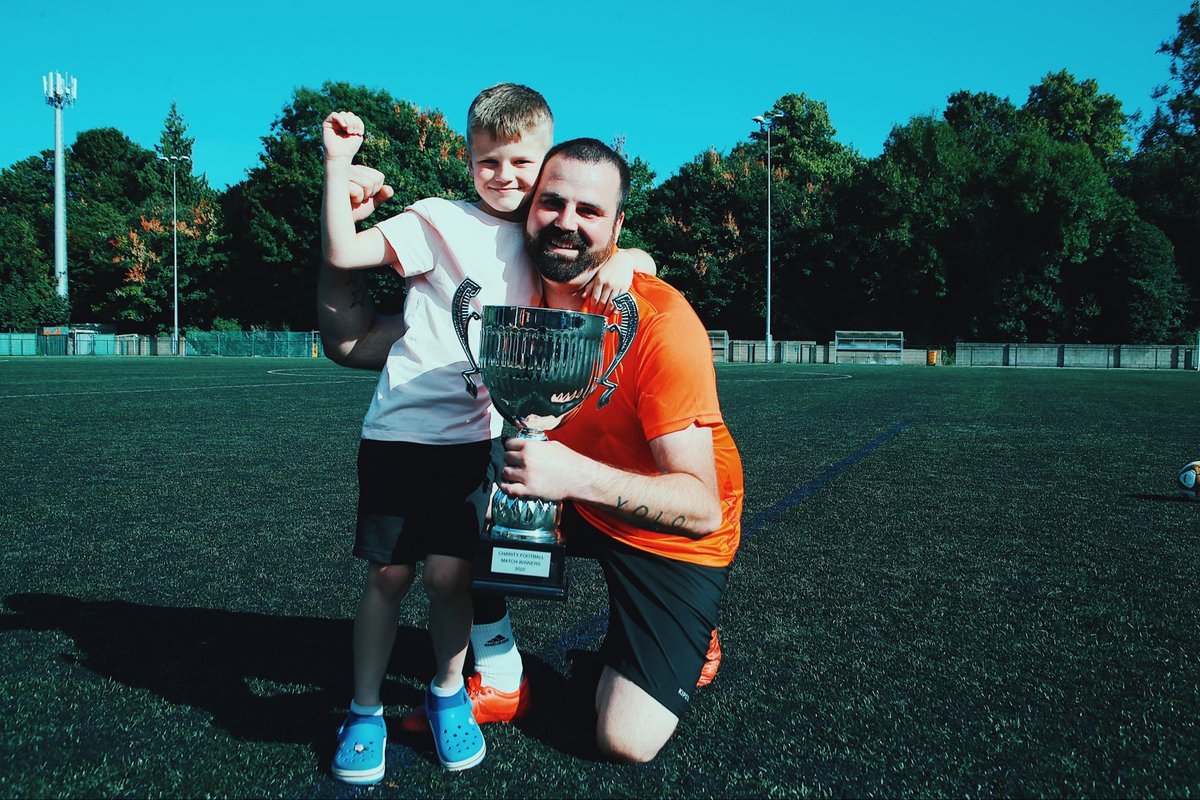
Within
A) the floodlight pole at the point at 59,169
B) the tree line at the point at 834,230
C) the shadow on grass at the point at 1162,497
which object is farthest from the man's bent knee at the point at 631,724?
the floodlight pole at the point at 59,169

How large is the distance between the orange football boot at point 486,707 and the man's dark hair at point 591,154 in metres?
1.37

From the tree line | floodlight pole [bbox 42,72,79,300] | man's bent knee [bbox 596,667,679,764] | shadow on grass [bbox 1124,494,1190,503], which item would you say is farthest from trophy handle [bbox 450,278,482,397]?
floodlight pole [bbox 42,72,79,300]

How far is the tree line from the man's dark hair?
128ft

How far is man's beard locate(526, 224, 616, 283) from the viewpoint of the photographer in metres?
2.24

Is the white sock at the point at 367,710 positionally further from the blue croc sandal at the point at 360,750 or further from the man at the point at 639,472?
the man at the point at 639,472

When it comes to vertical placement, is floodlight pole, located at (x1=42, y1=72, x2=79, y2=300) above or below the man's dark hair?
above

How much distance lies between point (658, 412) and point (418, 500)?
669 millimetres

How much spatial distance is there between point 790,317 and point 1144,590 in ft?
131

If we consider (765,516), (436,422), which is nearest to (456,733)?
(436,422)

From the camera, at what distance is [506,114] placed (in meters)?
2.38

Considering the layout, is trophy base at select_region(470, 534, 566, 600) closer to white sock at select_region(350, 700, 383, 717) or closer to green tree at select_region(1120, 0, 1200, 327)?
white sock at select_region(350, 700, 383, 717)

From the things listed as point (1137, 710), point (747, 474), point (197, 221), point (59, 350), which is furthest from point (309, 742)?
point (197, 221)

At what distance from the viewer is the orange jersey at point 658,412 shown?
2271mm

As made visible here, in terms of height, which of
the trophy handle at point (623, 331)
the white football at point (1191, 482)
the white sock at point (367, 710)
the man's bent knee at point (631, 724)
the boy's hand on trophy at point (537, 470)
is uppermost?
the trophy handle at point (623, 331)
